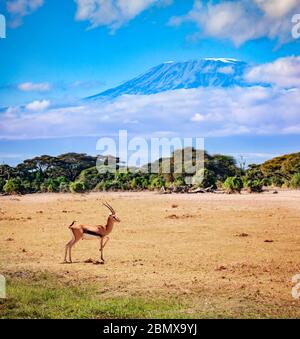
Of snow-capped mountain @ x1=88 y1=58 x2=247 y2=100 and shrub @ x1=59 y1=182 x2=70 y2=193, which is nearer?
snow-capped mountain @ x1=88 y1=58 x2=247 y2=100

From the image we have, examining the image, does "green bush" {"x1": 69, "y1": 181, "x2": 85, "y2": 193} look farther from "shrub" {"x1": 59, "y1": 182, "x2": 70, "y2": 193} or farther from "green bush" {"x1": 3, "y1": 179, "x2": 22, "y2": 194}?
"green bush" {"x1": 3, "y1": 179, "x2": 22, "y2": 194}

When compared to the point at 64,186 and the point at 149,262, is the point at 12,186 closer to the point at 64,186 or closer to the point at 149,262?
the point at 64,186

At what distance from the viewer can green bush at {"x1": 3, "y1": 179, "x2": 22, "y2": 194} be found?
Answer: 1409 cm

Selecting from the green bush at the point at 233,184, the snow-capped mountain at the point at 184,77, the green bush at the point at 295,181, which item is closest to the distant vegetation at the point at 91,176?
the green bush at the point at 233,184

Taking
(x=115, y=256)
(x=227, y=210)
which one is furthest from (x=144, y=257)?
(x=227, y=210)

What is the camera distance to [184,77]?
1118cm

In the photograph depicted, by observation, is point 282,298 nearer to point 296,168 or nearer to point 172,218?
point 172,218

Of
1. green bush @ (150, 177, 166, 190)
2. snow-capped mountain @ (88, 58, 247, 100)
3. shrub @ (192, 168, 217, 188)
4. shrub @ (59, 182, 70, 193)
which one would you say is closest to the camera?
snow-capped mountain @ (88, 58, 247, 100)

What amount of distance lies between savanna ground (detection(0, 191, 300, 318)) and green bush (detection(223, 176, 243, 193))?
702 cm

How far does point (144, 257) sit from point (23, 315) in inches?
133

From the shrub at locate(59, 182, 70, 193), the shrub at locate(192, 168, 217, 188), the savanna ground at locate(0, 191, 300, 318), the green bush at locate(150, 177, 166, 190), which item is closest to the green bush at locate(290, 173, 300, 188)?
the shrub at locate(192, 168, 217, 188)

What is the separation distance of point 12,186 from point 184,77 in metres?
6.21

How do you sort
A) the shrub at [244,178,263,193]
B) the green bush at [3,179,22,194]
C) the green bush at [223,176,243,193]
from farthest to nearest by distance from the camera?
the shrub at [244,178,263,193]
the green bush at [223,176,243,193]
the green bush at [3,179,22,194]
